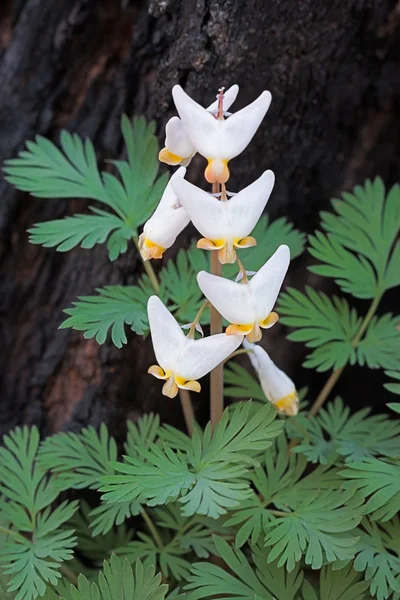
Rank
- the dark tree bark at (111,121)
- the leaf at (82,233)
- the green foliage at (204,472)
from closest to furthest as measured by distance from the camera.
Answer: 1. the green foliage at (204,472)
2. the leaf at (82,233)
3. the dark tree bark at (111,121)

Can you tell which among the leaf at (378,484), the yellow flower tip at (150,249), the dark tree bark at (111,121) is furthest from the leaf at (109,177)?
the leaf at (378,484)

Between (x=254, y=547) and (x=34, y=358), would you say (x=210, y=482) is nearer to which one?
(x=254, y=547)

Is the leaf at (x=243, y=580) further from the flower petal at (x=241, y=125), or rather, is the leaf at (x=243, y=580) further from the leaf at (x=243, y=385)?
the flower petal at (x=241, y=125)

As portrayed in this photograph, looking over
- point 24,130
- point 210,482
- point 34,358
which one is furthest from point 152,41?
point 210,482

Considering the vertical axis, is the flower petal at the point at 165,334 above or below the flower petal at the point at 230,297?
below

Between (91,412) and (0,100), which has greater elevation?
(0,100)

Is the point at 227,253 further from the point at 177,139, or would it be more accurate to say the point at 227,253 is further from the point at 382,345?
the point at 382,345
